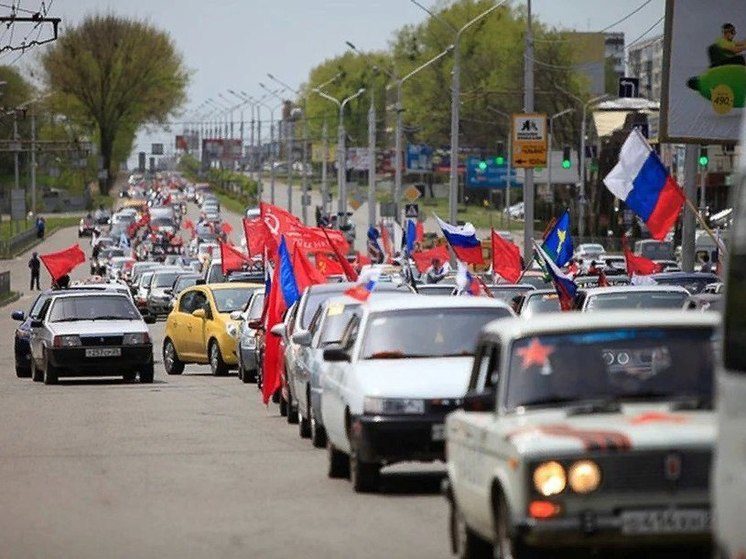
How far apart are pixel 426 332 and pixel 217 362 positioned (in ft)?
64.3

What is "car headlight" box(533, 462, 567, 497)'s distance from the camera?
1056cm

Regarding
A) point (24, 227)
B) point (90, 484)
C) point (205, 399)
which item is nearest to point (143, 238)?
point (24, 227)

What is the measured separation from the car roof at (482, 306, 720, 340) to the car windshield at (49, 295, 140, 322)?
2379 cm

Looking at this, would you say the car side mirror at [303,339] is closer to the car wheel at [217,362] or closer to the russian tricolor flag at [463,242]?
the car wheel at [217,362]

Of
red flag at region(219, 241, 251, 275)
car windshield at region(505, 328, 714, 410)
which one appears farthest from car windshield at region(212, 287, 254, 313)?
car windshield at region(505, 328, 714, 410)

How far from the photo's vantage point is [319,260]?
4081 centimetres

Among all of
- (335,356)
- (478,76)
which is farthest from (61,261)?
(478,76)

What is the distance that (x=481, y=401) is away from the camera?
38.9 ft

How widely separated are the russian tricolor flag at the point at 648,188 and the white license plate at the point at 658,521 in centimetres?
2354

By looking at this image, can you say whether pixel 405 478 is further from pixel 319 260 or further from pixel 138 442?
pixel 319 260

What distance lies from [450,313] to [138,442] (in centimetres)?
Answer: 542

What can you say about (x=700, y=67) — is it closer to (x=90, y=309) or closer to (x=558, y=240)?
(x=558, y=240)

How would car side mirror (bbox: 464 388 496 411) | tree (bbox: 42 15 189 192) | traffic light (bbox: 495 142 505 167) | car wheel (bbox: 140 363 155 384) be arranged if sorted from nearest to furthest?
car side mirror (bbox: 464 388 496 411), car wheel (bbox: 140 363 155 384), traffic light (bbox: 495 142 505 167), tree (bbox: 42 15 189 192)

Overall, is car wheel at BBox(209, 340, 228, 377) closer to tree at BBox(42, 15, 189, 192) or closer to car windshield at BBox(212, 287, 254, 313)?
car windshield at BBox(212, 287, 254, 313)
